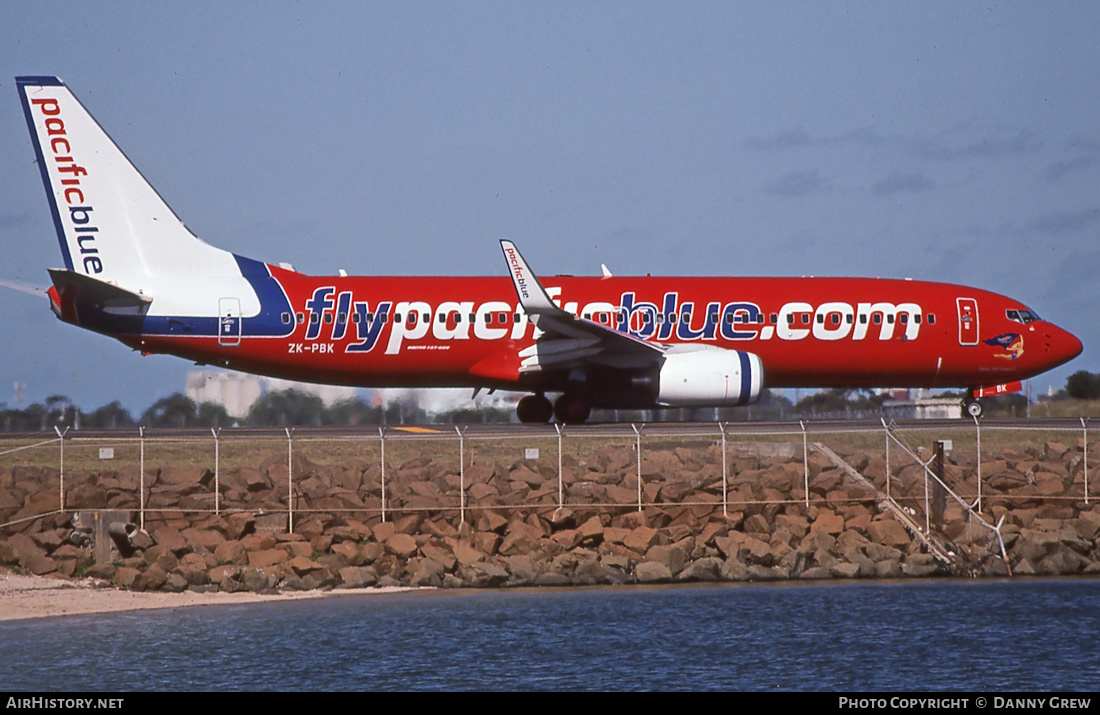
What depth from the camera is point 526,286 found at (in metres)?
30.9

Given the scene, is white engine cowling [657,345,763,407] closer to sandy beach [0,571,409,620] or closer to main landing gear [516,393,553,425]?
main landing gear [516,393,553,425]

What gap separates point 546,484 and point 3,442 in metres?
13.9

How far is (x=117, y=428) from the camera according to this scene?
117ft

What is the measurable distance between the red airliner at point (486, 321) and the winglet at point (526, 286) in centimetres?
108

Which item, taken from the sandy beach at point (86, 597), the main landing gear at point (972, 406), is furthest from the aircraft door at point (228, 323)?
the main landing gear at point (972, 406)

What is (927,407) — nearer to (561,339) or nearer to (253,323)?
(561,339)

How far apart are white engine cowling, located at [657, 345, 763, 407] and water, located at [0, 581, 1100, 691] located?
8.33m

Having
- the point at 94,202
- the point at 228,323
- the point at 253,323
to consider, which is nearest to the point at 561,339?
the point at 253,323

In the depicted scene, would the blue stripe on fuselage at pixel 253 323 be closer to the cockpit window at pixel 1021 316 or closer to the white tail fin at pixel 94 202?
the white tail fin at pixel 94 202

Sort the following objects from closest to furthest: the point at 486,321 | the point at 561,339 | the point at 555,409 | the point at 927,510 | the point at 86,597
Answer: the point at 86,597
the point at 927,510
the point at 561,339
the point at 486,321
the point at 555,409

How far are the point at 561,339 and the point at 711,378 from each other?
3.57 meters

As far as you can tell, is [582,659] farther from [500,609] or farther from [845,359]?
[845,359]

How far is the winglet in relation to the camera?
30.7 meters
